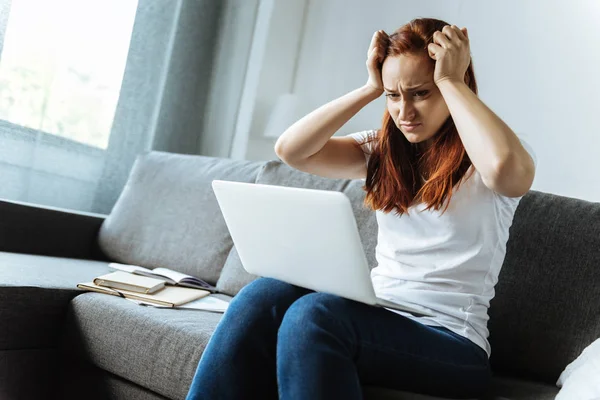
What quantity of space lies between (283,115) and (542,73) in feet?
3.71

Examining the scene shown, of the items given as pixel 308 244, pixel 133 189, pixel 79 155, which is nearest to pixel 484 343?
pixel 308 244

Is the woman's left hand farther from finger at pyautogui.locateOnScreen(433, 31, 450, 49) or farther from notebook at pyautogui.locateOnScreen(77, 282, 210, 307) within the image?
notebook at pyautogui.locateOnScreen(77, 282, 210, 307)

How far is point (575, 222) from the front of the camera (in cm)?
159

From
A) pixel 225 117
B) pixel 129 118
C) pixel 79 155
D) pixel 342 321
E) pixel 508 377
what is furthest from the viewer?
pixel 225 117

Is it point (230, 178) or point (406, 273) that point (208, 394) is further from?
point (230, 178)

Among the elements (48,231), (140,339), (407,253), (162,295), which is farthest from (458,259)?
(48,231)

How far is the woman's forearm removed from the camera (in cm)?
156

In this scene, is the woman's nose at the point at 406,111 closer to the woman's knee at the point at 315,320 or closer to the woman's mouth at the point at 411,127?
the woman's mouth at the point at 411,127

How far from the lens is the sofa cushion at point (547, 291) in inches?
60.6

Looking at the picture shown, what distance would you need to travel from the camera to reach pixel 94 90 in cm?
290

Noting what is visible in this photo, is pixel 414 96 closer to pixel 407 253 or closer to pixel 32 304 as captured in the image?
pixel 407 253

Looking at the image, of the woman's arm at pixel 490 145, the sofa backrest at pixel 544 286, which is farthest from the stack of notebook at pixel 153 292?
the woman's arm at pixel 490 145

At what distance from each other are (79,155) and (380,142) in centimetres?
168

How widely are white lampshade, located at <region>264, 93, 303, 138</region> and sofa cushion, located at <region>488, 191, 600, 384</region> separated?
1.62m
